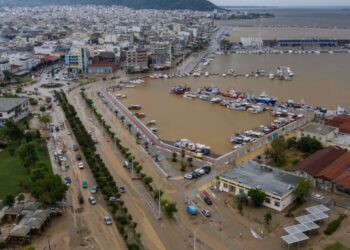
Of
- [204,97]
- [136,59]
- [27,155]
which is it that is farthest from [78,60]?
[27,155]

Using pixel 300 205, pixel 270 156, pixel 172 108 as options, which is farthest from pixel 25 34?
pixel 300 205

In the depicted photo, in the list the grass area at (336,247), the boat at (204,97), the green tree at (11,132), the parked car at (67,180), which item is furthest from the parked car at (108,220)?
the boat at (204,97)

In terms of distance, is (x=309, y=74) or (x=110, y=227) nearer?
(x=110, y=227)

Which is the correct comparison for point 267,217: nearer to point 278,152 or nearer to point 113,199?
point 113,199

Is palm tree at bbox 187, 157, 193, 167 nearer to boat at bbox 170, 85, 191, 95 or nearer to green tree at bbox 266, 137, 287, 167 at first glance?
green tree at bbox 266, 137, 287, 167

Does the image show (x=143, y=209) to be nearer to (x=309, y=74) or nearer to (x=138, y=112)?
(x=138, y=112)

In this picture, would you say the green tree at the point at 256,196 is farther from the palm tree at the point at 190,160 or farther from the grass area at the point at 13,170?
the grass area at the point at 13,170

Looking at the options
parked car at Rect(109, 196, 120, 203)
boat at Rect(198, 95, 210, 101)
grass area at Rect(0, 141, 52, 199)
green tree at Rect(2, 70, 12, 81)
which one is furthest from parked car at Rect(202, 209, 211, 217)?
green tree at Rect(2, 70, 12, 81)
